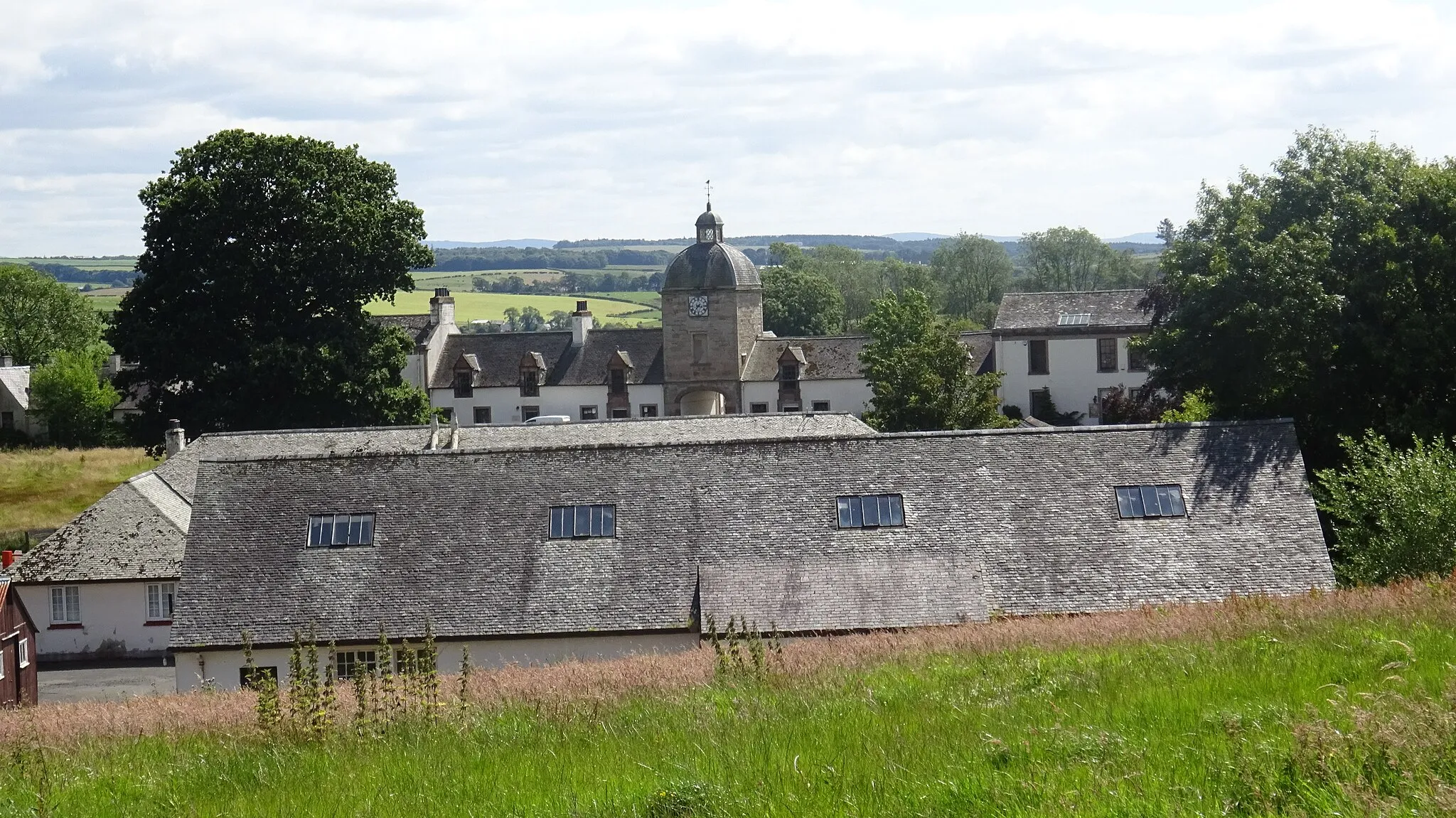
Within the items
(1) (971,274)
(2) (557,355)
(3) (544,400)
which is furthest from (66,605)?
(1) (971,274)

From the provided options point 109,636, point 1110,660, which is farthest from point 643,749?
point 109,636

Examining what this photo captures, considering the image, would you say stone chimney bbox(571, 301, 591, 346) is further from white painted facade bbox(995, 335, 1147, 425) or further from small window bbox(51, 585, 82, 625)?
small window bbox(51, 585, 82, 625)

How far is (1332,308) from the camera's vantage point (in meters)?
33.0

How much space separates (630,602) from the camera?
2531 cm

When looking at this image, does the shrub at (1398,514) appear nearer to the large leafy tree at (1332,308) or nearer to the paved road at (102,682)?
the large leafy tree at (1332,308)

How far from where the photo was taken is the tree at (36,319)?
10112 cm

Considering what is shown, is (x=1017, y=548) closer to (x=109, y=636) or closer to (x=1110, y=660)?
(x=1110, y=660)

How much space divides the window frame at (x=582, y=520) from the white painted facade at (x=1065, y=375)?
44.7 m

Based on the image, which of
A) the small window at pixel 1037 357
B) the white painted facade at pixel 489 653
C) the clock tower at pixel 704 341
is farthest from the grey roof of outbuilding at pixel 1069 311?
the white painted facade at pixel 489 653

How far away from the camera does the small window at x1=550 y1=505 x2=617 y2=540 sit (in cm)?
2686

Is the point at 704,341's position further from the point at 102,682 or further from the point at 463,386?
the point at 102,682

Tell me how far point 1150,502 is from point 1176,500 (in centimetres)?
50

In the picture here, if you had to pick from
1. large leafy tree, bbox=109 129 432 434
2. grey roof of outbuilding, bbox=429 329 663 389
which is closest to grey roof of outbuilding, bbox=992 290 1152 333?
grey roof of outbuilding, bbox=429 329 663 389

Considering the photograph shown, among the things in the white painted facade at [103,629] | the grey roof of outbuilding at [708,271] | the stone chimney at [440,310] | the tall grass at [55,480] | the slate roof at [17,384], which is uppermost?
the grey roof of outbuilding at [708,271]
